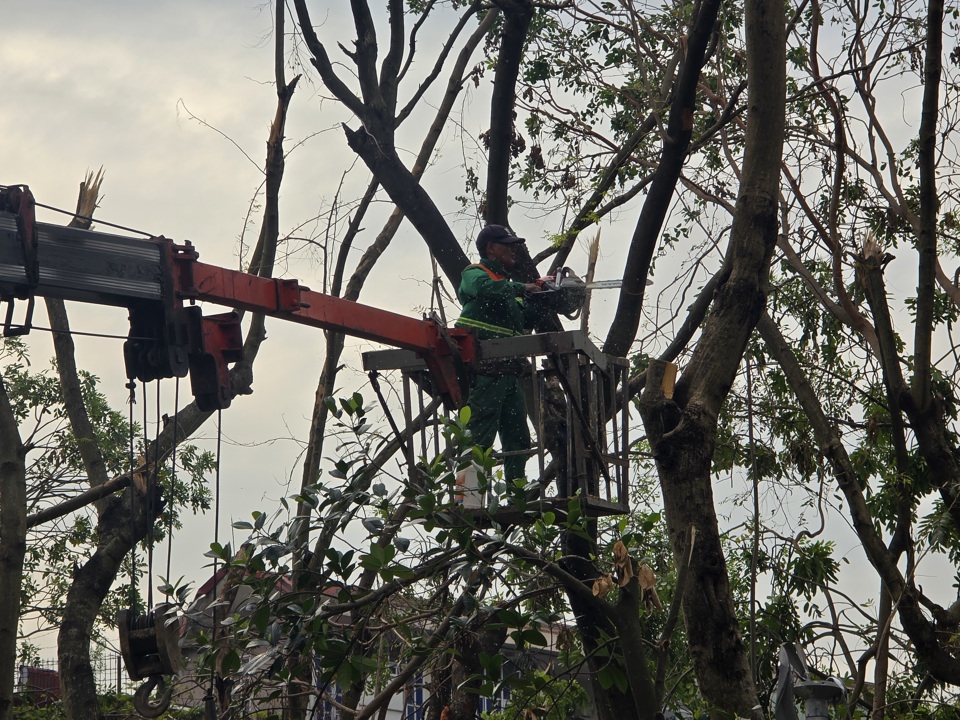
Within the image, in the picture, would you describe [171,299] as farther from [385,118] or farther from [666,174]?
[385,118]

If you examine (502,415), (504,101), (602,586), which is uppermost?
(504,101)

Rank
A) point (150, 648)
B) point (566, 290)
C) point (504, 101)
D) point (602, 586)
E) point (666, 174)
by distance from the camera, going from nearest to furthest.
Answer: point (602, 586) < point (150, 648) < point (566, 290) < point (666, 174) < point (504, 101)

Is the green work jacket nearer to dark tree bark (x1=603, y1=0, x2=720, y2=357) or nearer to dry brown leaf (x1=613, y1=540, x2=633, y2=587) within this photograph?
dark tree bark (x1=603, y1=0, x2=720, y2=357)

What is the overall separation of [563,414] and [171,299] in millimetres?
2031

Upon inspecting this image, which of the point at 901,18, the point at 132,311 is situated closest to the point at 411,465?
the point at 132,311

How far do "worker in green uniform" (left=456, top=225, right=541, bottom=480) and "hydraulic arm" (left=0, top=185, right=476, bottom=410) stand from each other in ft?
0.71

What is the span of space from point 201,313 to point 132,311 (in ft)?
0.99

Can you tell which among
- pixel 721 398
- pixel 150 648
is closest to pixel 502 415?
pixel 721 398

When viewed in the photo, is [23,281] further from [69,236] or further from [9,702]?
[9,702]

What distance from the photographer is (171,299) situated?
5.40 metres

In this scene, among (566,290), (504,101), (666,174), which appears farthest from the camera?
(504,101)

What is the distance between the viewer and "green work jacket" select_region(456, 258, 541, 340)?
6.29 m

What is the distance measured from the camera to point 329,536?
4801 mm

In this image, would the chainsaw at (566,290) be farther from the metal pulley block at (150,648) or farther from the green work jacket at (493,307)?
the metal pulley block at (150,648)
